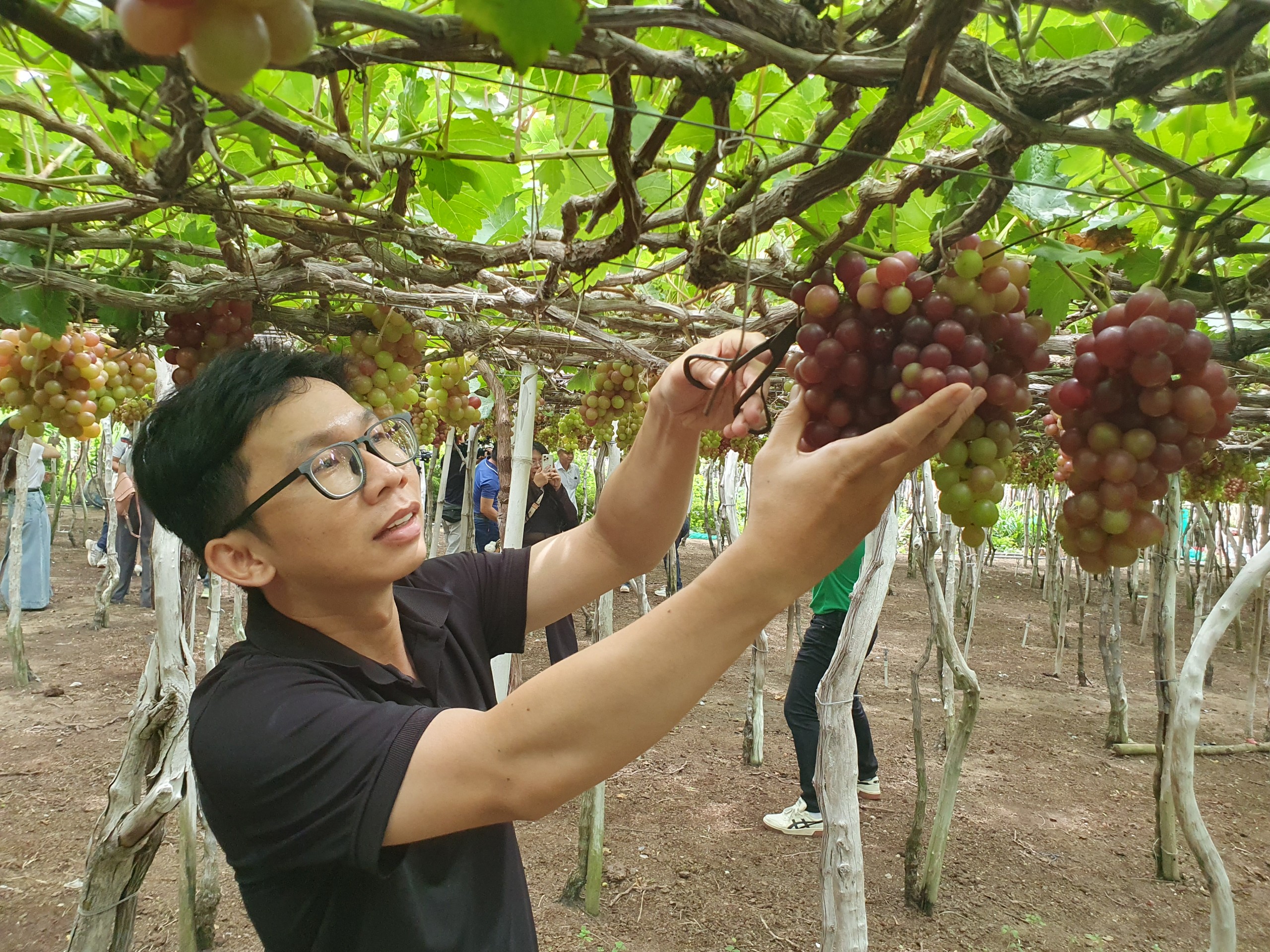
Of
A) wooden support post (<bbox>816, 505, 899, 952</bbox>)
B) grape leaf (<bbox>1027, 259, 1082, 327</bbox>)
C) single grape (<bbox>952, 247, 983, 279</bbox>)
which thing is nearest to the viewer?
single grape (<bbox>952, 247, 983, 279</bbox>)

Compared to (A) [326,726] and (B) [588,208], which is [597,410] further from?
(A) [326,726]

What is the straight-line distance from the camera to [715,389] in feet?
3.63

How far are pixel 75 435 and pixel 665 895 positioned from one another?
10.4 feet

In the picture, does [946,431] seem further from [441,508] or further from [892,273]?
[441,508]

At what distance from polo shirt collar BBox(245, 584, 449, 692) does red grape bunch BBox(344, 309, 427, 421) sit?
47.0 inches

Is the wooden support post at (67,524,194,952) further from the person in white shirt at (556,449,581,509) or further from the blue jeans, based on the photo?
the blue jeans

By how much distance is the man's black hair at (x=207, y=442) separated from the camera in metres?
1.17

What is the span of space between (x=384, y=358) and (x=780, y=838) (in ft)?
11.2

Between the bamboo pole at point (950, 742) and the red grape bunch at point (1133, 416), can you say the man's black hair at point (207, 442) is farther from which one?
the bamboo pole at point (950, 742)

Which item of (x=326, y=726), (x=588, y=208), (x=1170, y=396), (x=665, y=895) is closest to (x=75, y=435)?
(x=588, y=208)

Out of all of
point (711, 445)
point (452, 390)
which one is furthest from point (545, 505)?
point (452, 390)

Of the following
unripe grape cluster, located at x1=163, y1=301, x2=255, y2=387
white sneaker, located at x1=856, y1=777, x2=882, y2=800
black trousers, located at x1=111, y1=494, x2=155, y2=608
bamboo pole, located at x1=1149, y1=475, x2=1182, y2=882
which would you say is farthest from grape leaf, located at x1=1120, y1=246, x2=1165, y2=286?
black trousers, located at x1=111, y1=494, x2=155, y2=608

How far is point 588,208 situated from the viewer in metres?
1.50

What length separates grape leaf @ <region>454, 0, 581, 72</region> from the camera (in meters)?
0.56
